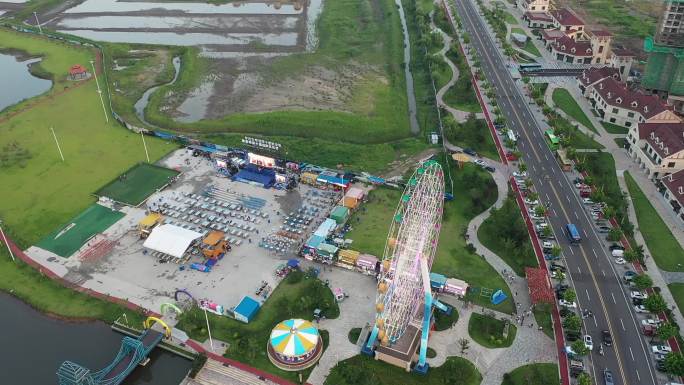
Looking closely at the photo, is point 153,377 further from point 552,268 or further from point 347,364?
point 552,268

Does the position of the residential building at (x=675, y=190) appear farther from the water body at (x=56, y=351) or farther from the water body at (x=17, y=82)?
the water body at (x=17, y=82)

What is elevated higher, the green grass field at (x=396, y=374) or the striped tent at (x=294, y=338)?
the striped tent at (x=294, y=338)

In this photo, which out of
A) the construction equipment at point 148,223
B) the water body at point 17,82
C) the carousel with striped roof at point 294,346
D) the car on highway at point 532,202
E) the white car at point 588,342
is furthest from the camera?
the water body at point 17,82

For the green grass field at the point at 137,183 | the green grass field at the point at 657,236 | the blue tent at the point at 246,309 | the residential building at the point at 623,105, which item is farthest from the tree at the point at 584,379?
the green grass field at the point at 137,183

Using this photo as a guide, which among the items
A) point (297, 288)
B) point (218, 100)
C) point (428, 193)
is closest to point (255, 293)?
point (297, 288)

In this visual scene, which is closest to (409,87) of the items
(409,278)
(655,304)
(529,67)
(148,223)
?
(529,67)

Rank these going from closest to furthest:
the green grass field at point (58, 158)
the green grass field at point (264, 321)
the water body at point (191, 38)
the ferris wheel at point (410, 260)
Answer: the ferris wheel at point (410, 260) → the green grass field at point (264, 321) → the green grass field at point (58, 158) → the water body at point (191, 38)
